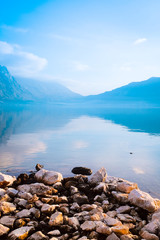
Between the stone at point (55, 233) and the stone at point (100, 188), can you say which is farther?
the stone at point (100, 188)

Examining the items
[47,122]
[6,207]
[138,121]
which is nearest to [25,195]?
[6,207]

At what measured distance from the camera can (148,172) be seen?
1716 centimetres

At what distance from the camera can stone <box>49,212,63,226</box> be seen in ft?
24.3

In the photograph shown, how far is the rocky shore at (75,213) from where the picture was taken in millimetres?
6898

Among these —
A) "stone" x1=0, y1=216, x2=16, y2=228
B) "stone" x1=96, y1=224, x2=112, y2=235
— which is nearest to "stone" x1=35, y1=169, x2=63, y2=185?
"stone" x1=0, y1=216, x2=16, y2=228

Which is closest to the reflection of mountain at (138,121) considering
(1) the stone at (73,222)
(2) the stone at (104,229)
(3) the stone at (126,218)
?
(3) the stone at (126,218)

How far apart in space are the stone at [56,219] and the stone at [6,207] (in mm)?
1763

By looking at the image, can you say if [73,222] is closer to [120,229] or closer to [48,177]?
[120,229]

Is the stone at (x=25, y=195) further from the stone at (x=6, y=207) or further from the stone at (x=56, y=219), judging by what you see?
the stone at (x=56, y=219)

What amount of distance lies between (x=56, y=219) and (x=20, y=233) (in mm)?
1321

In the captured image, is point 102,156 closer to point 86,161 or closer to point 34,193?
point 86,161

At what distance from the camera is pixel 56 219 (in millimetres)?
7496

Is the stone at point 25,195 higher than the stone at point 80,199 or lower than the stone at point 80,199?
higher

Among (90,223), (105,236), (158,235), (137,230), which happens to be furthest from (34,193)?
(158,235)
